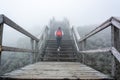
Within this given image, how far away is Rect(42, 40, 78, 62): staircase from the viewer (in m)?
9.30

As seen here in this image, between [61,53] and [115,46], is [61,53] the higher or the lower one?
the lower one

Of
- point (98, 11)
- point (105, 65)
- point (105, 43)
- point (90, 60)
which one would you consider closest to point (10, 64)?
point (90, 60)

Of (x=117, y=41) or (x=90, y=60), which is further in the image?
(x=90, y=60)

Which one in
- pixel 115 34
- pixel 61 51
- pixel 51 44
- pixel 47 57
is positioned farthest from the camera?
pixel 51 44

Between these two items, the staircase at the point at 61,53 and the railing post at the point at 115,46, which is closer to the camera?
the railing post at the point at 115,46

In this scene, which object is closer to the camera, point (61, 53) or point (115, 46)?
point (115, 46)

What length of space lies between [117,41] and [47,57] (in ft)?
19.1

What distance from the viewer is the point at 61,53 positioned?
1027 centimetres

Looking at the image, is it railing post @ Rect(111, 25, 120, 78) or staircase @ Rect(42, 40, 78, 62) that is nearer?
railing post @ Rect(111, 25, 120, 78)

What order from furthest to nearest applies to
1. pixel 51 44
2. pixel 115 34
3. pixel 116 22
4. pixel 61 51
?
pixel 51 44
pixel 61 51
pixel 115 34
pixel 116 22

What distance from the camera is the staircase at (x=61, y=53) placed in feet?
30.5

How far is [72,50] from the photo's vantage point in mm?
10469

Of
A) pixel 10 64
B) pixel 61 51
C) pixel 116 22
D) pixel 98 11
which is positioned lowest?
pixel 10 64

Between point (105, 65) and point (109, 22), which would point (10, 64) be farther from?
point (109, 22)
